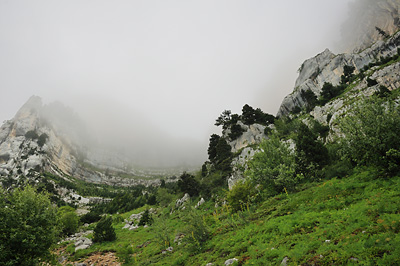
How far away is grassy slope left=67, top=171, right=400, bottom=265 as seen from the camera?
340 inches

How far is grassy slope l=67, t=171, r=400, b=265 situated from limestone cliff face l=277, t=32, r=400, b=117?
99.4m

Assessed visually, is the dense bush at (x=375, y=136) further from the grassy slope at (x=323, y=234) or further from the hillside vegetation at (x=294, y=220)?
the grassy slope at (x=323, y=234)

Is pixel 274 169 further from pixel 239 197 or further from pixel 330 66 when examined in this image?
pixel 330 66

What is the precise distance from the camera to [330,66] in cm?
12375

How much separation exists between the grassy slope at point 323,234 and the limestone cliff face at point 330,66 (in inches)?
3914

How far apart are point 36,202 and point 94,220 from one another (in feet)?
158

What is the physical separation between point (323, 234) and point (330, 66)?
147 metres

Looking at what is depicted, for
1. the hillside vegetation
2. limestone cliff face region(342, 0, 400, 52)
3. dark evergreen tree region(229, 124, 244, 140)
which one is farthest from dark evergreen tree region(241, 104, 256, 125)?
limestone cliff face region(342, 0, 400, 52)

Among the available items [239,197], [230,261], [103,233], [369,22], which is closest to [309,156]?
[239,197]

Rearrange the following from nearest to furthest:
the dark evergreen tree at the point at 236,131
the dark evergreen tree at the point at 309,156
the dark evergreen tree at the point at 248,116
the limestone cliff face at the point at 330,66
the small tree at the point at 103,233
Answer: the small tree at the point at 103,233, the dark evergreen tree at the point at 309,156, the dark evergreen tree at the point at 236,131, the dark evergreen tree at the point at 248,116, the limestone cliff face at the point at 330,66

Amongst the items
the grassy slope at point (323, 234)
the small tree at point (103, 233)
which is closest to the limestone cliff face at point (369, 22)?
the grassy slope at point (323, 234)

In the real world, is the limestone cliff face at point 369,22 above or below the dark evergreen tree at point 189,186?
above

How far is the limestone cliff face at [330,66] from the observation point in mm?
110319

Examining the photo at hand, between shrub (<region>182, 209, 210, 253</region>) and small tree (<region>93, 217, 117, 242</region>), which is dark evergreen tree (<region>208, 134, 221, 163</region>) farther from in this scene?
shrub (<region>182, 209, 210, 253</region>)
